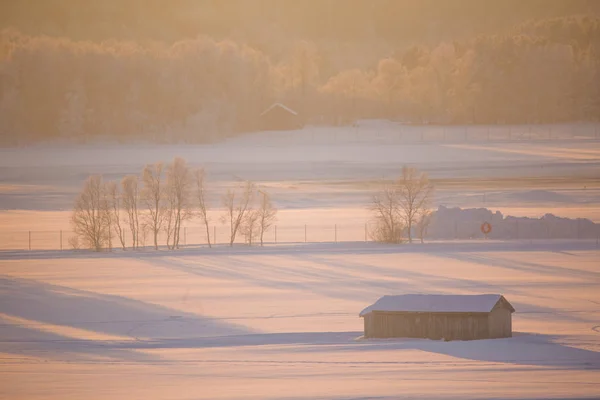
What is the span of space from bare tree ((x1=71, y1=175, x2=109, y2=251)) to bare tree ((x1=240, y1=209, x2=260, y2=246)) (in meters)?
4.86

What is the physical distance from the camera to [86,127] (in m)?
84.6

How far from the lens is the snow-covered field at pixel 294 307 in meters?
21.2

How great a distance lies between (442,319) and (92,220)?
17037 millimetres

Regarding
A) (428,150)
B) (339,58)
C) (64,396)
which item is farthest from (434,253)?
(339,58)

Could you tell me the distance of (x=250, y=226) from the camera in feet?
129

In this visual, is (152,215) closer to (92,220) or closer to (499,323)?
(92,220)

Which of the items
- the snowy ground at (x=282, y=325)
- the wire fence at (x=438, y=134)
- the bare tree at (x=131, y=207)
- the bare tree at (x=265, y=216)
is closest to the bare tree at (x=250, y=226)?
the bare tree at (x=265, y=216)

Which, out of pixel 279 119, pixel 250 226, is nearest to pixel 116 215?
pixel 250 226

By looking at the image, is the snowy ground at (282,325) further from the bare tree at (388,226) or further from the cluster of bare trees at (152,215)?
the cluster of bare trees at (152,215)

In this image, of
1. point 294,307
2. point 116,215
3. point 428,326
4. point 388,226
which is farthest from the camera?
point 116,215

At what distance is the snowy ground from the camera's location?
21.0m

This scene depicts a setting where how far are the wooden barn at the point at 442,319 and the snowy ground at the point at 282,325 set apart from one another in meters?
0.50

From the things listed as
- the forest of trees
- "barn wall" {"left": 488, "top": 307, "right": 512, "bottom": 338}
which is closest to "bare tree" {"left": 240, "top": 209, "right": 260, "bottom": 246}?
"barn wall" {"left": 488, "top": 307, "right": 512, "bottom": 338}

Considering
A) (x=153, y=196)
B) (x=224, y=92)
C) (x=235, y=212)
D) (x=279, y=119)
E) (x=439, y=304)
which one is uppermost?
(x=224, y=92)
